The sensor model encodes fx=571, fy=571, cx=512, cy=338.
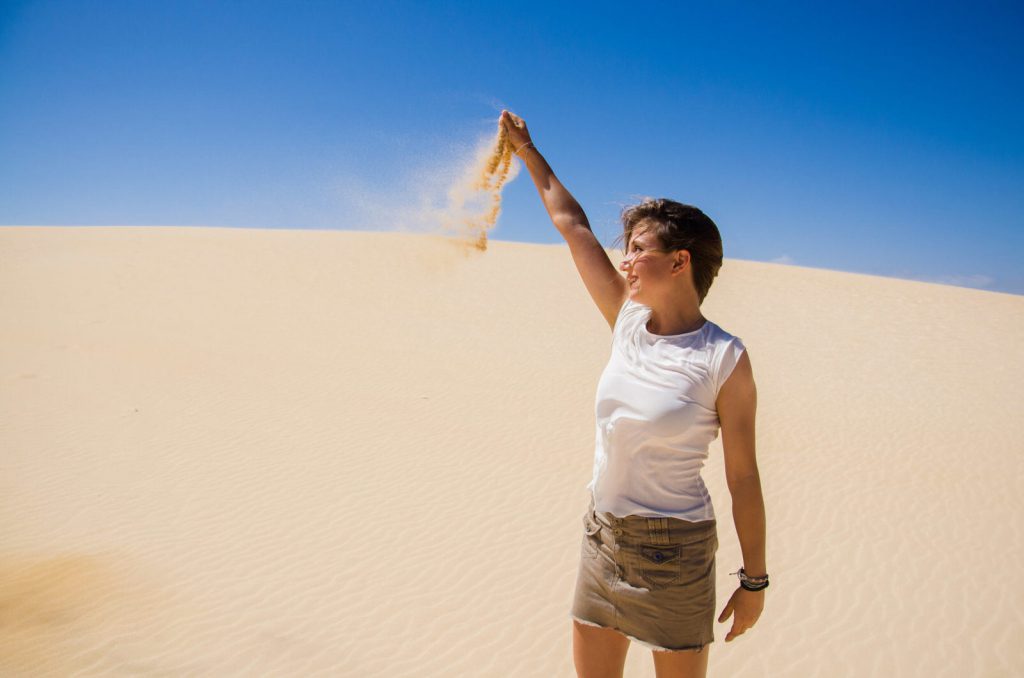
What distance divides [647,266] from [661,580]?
92cm

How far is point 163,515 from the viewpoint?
688 cm

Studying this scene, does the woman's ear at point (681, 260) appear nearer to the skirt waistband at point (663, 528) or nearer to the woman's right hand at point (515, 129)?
the skirt waistband at point (663, 528)

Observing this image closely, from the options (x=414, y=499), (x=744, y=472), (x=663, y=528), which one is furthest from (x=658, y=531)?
(x=414, y=499)

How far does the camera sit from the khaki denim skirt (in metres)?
1.65

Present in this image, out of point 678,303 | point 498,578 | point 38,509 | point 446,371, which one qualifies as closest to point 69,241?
point 446,371

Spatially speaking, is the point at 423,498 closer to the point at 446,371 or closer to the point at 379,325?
the point at 446,371

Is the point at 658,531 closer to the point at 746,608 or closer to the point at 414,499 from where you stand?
the point at 746,608

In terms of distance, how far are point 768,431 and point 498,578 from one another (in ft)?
24.8

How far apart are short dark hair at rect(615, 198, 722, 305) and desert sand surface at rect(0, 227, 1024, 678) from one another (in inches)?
51.7

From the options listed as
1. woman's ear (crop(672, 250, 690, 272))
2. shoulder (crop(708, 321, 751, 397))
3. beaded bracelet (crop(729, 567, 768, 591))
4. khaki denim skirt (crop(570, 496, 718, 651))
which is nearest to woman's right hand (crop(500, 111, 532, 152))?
woman's ear (crop(672, 250, 690, 272))

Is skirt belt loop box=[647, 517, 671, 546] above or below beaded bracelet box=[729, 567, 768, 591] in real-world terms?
above

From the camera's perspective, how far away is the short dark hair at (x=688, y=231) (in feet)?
5.57

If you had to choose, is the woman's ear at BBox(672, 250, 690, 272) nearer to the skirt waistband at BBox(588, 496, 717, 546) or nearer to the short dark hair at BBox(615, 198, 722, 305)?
the short dark hair at BBox(615, 198, 722, 305)

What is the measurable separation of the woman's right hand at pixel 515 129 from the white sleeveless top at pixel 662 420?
1.09 metres
